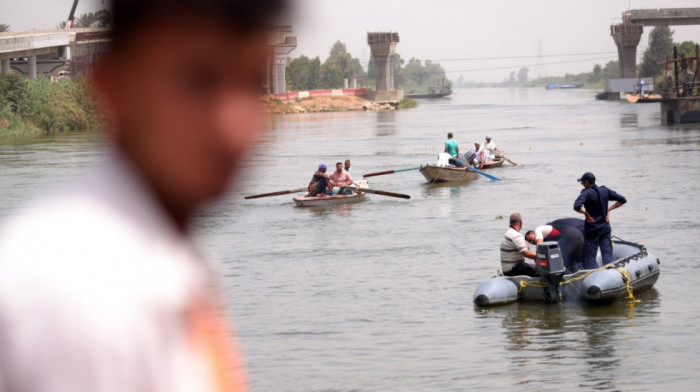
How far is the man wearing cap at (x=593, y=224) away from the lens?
18.7 meters

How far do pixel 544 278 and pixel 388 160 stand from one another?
37.4 metres

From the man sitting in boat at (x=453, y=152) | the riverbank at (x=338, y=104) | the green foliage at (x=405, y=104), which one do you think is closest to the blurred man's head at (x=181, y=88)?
the man sitting in boat at (x=453, y=152)

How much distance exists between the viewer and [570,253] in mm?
18922

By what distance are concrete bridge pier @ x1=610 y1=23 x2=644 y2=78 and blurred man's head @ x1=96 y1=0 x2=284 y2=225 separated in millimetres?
163220

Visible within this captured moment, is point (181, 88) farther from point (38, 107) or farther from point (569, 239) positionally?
point (38, 107)

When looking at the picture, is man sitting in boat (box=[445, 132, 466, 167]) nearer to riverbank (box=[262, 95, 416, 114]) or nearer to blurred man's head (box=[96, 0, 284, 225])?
blurred man's head (box=[96, 0, 284, 225])

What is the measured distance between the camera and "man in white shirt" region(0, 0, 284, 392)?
1545mm

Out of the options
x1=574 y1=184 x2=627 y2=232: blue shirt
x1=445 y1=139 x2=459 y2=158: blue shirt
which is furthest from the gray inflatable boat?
x1=445 y1=139 x2=459 y2=158: blue shirt

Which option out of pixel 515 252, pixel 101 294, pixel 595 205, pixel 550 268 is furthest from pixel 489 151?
pixel 101 294

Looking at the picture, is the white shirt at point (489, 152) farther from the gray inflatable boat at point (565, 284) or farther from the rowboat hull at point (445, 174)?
the gray inflatable boat at point (565, 284)

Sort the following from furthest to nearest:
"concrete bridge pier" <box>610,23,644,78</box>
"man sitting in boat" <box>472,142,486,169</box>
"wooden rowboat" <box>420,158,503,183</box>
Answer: "concrete bridge pier" <box>610,23,644,78</box>, "man sitting in boat" <box>472,142,486,169</box>, "wooden rowboat" <box>420,158,503,183</box>

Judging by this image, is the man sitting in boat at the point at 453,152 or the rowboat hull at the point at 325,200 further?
the man sitting in boat at the point at 453,152

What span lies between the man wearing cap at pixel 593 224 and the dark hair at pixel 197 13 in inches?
684

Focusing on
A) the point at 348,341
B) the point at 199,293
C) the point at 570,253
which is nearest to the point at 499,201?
the point at 570,253
